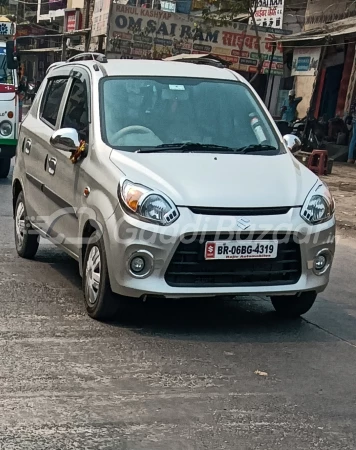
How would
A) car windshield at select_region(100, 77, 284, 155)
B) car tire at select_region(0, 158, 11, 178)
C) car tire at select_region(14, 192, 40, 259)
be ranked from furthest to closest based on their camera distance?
car tire at select_region(0, 158, 11, 178) → car tire at select_region(14, 192, 40, 259) → car windshield at select_region(100, 77, 284, 155)

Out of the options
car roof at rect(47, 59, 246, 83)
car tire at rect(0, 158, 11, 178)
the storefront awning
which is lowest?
car tire at rect(0, 158, 11, 178)

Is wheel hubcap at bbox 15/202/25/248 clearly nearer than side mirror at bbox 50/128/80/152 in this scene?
No

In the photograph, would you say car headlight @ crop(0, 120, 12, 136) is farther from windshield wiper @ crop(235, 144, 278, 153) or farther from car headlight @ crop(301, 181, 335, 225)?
car headlight @ crop(301, 181, 335, 225)

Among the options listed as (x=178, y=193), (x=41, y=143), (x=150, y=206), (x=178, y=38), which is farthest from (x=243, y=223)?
(x=178, y=38)

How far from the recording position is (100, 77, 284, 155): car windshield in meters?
5.84

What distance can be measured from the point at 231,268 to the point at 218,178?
602 millimetres

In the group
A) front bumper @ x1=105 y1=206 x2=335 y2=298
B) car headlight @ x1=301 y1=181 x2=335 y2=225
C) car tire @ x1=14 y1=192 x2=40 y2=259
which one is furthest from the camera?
car tire @ x1=14 y1=192 x2=40 y2=259

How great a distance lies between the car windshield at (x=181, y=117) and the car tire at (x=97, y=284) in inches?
30.0

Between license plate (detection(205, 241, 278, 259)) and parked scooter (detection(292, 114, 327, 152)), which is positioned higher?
license plate (detection(205, 241, 278, 259))

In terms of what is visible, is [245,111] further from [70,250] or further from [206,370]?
[206,370]

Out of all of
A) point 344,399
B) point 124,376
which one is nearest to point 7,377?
point 124,376

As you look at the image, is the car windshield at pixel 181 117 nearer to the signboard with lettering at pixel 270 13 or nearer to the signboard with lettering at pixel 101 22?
the signboard with lettering at pixel 101 22

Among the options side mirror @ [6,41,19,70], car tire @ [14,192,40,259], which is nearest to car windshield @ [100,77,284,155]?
car tire @ [14,192,40,259]

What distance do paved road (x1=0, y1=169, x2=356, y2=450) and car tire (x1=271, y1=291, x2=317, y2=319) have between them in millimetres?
98
